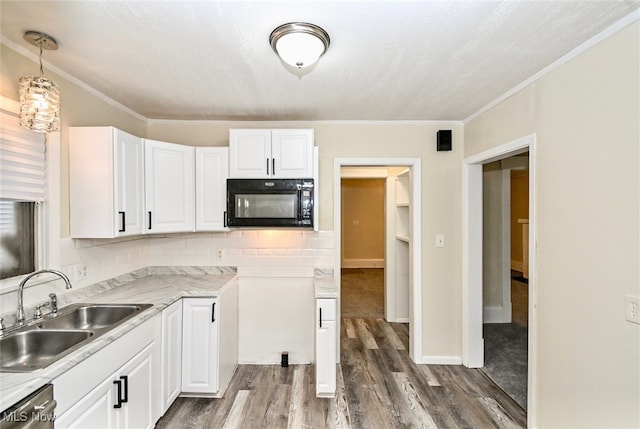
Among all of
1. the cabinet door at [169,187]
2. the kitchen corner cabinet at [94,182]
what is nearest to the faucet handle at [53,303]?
the kitchen corner cabinet at [94,182]

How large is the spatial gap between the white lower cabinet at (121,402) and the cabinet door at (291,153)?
5.66ft

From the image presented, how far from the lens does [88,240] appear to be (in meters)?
2.32

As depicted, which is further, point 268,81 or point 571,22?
point 268,81

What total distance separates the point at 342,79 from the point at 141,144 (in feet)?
5.57

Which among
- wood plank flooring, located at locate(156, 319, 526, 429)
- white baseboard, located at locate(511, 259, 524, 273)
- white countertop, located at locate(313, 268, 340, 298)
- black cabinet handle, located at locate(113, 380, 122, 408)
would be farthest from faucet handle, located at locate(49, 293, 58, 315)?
white baseboard, located at locate(511, 259, 524, 273)

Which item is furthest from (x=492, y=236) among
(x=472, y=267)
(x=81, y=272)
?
(x=81, y=272)

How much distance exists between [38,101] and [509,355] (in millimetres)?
4444

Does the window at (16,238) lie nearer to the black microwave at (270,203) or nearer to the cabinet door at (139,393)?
the cabinet door at (139,393)

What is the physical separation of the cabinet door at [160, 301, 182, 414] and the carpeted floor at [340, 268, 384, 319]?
8.86ft

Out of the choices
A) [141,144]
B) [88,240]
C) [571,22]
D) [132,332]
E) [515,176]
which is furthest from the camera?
[515,176]

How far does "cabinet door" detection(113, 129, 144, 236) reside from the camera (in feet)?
7.32

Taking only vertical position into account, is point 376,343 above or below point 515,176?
below

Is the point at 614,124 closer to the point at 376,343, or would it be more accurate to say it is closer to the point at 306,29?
the point at 306,29

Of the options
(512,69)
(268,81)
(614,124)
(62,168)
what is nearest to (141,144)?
(62,168)
